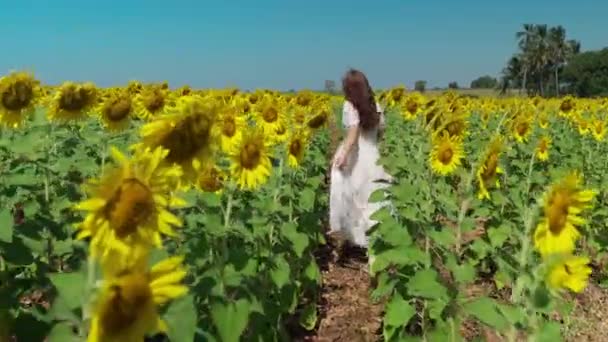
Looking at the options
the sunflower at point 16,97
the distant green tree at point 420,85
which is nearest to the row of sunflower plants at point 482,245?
the sunflower at point 16,97

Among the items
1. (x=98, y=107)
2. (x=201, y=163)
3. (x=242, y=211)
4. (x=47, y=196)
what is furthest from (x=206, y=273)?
(x=98, y=107)

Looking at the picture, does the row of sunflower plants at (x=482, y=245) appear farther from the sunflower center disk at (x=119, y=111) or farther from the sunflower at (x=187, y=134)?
the sunflower center disk at (x=119, y=111)

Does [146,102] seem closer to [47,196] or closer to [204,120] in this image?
[47,196]

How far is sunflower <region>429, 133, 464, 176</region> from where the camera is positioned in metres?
5.58

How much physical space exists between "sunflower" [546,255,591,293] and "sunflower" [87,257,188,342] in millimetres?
1382

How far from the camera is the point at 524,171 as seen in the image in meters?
7.23

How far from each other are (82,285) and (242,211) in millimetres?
1710

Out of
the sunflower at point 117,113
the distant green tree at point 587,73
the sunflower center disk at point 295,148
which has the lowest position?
the distant green tree at point 587,73

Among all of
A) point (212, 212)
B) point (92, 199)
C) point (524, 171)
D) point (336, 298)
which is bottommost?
point (336, 298)

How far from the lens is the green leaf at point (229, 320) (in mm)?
2404

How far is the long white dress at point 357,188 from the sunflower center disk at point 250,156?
109 inches

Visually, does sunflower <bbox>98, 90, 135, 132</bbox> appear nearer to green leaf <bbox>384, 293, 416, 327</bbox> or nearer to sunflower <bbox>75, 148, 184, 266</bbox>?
green leaf <bbox>384, 293, 416, 327</bbox>

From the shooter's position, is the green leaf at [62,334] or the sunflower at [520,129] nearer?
the green leaf at [62,334]

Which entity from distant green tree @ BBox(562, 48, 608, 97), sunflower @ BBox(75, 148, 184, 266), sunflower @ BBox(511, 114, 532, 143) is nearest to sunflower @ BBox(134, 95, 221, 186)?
sunflower @ BBox(75, 148, 184, 266)
